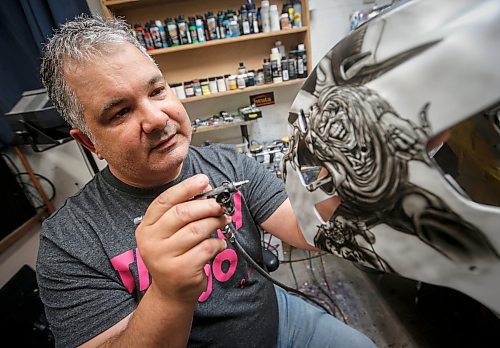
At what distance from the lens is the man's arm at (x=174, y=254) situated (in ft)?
1.29

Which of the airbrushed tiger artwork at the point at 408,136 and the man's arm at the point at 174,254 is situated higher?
the airbrushed tiger artwork at the point at 408,136

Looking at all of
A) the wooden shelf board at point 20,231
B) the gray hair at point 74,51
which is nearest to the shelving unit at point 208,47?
Answer: the gray hair at point 74,51

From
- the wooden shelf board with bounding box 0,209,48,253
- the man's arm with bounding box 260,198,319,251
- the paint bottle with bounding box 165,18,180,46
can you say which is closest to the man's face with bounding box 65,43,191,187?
the man's arm with bounding box 260,198,319,251

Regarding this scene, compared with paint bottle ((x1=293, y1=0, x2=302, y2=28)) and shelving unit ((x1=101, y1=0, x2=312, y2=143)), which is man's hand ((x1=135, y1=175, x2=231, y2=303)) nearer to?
shelving unit ((x1=101, y1=0, x2=312, y2=143))

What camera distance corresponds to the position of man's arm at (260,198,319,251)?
735 mm

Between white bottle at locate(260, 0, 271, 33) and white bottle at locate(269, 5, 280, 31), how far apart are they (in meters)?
0.02

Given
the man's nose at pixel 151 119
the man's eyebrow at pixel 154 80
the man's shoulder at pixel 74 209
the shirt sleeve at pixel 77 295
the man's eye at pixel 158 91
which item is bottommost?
the shirt sleeve at pixel 77 295

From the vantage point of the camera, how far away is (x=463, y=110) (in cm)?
26

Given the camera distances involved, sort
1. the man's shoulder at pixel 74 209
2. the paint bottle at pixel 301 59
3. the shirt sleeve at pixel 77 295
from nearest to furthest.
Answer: the shirt sleeve at pixel 77 295
the man's shoulder at pixel 74 209
the paint bottle at pixel 301 59

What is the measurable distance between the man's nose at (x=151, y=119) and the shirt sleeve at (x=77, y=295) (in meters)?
0.32

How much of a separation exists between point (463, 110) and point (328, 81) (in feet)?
0.52

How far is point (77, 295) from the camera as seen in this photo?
0.57m

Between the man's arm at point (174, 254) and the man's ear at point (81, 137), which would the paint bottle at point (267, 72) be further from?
the man's arm at point (174, 254)

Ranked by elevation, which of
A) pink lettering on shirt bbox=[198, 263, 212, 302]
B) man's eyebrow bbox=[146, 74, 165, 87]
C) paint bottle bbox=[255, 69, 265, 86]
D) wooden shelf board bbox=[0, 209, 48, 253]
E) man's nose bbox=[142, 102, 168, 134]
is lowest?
wooden shelf board bbox=[0, 209, 48, 253]
